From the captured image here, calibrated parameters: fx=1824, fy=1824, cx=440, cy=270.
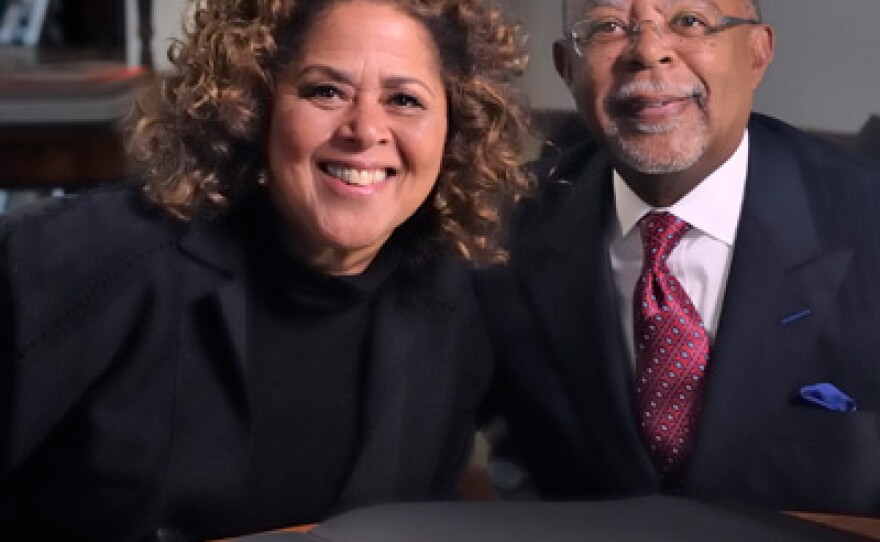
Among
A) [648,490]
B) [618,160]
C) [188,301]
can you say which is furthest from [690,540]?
[188,301]

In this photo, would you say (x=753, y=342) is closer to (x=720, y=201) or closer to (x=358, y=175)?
(x=720, y=201)

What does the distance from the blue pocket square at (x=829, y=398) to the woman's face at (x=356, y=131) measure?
311mm

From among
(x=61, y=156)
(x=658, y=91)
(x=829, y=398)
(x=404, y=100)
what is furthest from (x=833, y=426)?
(x=61, y=156)

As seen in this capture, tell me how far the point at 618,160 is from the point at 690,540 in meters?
0.27

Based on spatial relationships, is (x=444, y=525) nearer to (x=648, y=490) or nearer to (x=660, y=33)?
(x=648, y=490)

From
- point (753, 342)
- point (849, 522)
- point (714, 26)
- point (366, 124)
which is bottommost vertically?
point (849, 522)

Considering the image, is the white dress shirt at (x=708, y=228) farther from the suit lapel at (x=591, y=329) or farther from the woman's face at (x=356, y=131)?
the woman's face at (x=356, y=131)

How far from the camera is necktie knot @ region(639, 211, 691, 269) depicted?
123 cm

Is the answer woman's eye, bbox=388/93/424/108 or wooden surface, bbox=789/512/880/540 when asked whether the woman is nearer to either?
woman's eye, bbox=388/93/424/108

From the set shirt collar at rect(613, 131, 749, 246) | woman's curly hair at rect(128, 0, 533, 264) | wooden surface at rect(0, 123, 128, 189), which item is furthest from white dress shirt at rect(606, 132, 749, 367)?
wooden surface at rect(0, 123, 128, 189)

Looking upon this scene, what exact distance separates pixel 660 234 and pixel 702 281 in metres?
0.04

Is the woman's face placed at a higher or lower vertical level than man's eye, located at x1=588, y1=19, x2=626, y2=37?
lower

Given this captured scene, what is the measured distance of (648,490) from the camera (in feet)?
4.13

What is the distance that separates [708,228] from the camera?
123cm
